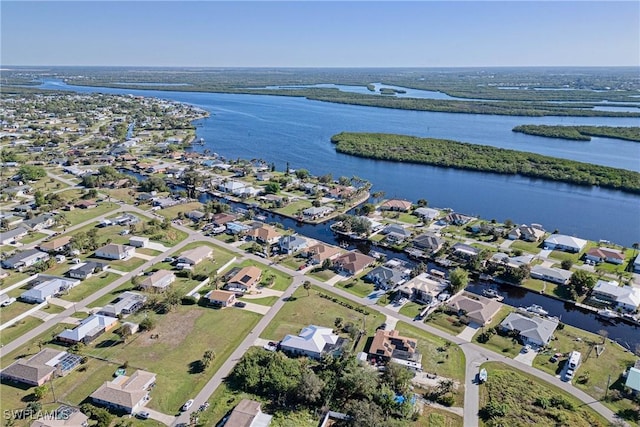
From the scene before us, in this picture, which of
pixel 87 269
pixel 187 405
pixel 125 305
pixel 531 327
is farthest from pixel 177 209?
pixel 531 327

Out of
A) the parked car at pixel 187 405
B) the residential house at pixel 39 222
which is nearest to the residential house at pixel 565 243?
the parked car at pixel 187 405

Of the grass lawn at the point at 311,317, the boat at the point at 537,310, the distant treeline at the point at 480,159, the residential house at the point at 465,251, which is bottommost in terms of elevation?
the boat at the point at 537,310

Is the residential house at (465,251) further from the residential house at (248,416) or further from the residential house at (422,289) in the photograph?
the residential house at (248,416)

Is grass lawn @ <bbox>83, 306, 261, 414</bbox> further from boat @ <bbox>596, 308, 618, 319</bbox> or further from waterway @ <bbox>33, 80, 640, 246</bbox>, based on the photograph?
waterway @ <bbox>33, 80, 640, 246</bbox>

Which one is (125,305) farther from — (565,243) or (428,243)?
(565,243)

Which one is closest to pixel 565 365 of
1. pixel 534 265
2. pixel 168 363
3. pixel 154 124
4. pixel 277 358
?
pixel 534 265

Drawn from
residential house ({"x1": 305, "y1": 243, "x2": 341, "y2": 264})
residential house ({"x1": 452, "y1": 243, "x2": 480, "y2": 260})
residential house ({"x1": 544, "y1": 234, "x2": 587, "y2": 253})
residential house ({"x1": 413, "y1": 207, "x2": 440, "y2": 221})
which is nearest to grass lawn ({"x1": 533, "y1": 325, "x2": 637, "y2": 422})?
residential house ({"x1": 452, "y1": 243, "x2": 480, "y2": 260})
